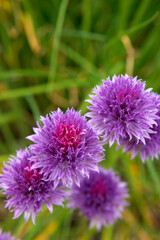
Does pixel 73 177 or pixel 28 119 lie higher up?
pixel 28 119

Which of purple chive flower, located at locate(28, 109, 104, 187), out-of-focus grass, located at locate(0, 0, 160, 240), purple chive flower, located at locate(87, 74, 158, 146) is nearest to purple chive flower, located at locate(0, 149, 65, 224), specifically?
purple chive flower, located at locate(28, 109, 104, 187)

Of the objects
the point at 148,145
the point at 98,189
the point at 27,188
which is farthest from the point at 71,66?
the point at 27,188

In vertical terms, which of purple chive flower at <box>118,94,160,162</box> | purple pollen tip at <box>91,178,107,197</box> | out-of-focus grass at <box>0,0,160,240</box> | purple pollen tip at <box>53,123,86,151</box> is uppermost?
out-of-focus grass at <box>0,0,160,240</box>

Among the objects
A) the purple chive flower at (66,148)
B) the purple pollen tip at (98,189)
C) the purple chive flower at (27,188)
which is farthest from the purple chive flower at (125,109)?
the purple pollen tip at (98,189)

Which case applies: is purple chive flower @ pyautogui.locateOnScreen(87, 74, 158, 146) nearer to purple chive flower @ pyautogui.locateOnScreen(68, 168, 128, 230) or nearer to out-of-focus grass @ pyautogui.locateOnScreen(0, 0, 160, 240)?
purple chive flower @ pyautogui.locateOnScreen(68, 168, 128, 230)

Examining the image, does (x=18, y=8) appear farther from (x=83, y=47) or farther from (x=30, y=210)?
(x=30, y=210)

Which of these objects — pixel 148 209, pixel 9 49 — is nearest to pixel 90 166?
pixel 148 209

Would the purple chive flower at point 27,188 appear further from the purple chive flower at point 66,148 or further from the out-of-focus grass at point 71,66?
the out-of-focus grass at point 71,66
